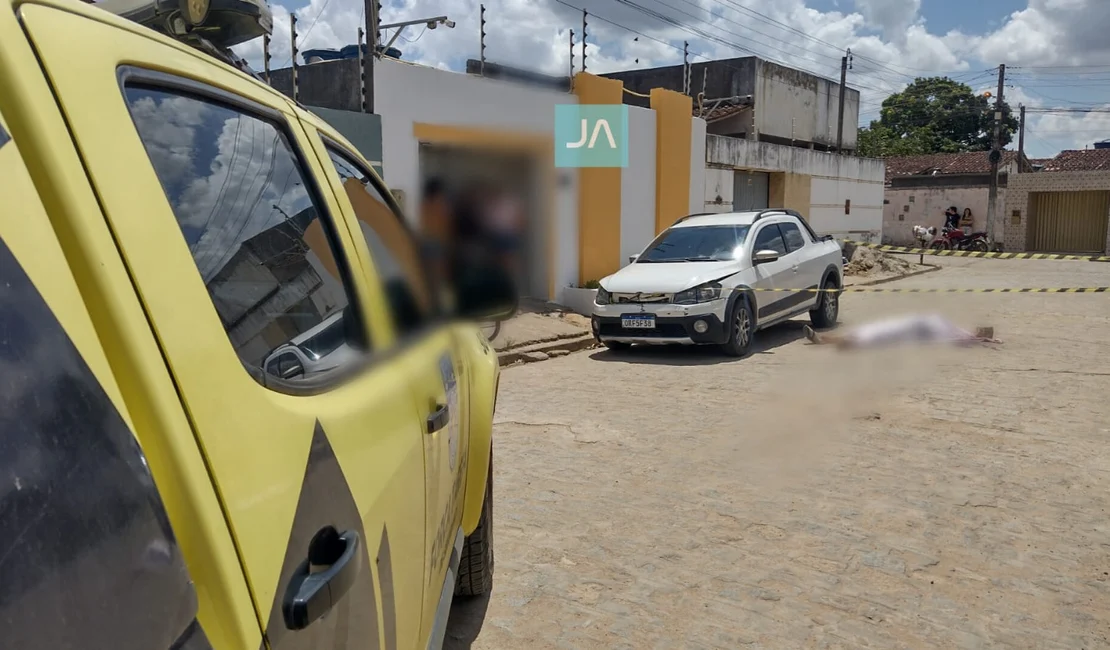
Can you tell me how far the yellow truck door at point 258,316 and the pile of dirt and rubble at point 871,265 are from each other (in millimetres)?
19136

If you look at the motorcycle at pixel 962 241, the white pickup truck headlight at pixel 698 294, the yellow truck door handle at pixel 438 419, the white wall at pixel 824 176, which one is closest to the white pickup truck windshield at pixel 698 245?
the white pickup truck headlight at pixel 698 294

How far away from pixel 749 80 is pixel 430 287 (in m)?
23.1

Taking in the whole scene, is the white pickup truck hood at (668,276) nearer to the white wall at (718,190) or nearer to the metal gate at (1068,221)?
the white wall at (718,190)

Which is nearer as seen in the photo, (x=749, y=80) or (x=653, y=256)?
(x=653, y=256)

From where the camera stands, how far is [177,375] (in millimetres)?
982

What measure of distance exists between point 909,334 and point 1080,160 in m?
37.8

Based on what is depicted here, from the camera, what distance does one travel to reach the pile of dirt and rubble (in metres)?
20.1

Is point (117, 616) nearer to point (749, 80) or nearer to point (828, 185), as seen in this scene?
point (828, 185)

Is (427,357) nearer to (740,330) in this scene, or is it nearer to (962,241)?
(740,330)

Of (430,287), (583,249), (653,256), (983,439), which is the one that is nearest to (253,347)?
(430,287)

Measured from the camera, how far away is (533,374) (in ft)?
28.2

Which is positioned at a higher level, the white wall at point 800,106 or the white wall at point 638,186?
the white wall at point 800,106

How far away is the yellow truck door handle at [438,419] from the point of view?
6.53 feet

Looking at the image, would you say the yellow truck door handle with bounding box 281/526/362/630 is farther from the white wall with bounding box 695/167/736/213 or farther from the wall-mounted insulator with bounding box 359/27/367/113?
the white wall with bounding box 695/167/736/213
